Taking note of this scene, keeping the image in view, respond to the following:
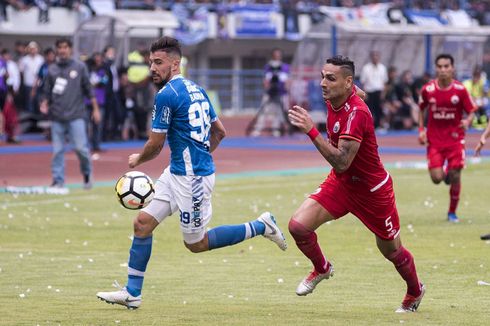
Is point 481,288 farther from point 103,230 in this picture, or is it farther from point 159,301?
point 103,230

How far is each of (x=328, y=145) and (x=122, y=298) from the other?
2011 mm

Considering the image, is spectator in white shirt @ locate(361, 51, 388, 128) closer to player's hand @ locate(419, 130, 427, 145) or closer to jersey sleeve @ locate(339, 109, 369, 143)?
player's hand @ locate(419, 130, 427, 145)

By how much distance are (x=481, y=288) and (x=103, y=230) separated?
5747 millimetres

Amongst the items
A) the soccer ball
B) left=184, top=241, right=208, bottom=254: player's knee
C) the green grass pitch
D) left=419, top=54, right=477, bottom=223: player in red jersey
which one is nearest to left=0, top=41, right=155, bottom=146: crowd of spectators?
the green grass pitch

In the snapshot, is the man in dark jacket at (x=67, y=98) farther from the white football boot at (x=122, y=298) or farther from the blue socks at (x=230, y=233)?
the white football boot at (x=122, y=298)

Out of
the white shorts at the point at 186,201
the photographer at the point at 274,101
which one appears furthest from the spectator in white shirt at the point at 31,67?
the white shorts at the point at 186,201

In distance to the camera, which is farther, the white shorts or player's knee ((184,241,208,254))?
player's knee ((184,241,208,254))

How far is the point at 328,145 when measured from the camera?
28.9 ft

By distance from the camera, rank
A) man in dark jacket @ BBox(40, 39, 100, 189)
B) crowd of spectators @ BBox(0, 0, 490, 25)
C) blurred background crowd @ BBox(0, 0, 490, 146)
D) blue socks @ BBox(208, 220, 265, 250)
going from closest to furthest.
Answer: blue socks @ BBox(208, 220, 265, 250) → man in dark jacket @ BBox(40, 39, 100, 189) → blurred background crowd @ BBox(0, 0, 490, 146) → crowd of spectators @ BBox(0, 0, 490, 25)

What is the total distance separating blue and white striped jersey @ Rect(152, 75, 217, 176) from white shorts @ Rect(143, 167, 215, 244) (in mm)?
70

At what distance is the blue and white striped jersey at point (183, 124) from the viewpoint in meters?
9.31

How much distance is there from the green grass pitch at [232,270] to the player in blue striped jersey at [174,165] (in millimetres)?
409

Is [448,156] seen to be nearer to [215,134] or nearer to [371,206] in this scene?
[215,134]

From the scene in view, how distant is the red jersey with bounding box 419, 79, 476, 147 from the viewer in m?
15.2
